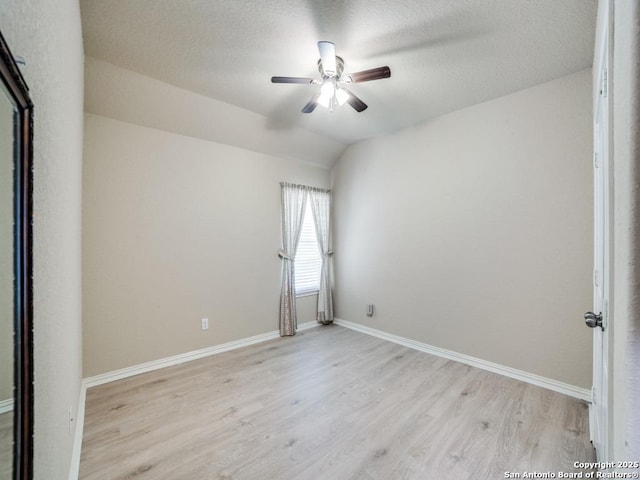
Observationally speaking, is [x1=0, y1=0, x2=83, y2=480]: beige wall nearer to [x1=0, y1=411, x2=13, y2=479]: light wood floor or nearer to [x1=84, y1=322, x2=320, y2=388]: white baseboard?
[x1=0, y1=411, x2=13, y2=479]: light wood floor

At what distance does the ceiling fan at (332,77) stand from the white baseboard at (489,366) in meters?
2.72

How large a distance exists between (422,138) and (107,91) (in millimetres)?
3205

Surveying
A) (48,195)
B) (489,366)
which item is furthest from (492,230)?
(48,195)

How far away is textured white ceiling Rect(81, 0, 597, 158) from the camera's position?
1.69m

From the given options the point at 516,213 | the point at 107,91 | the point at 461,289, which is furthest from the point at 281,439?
the point at 107,91

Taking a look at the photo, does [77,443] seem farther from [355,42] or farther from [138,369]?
[355,42]

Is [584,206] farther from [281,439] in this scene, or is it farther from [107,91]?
[107,91]

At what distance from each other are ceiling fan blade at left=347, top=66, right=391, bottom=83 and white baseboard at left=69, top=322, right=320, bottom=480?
296 cm

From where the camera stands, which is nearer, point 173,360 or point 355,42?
point 355,42

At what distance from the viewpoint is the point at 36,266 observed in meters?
0.79

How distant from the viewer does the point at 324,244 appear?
13.9ft

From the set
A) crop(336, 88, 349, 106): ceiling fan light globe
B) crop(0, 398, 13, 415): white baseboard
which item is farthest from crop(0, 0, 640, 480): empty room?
crop(336, 88, 349, 106): ceiling fan light globe

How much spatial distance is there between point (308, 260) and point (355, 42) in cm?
282

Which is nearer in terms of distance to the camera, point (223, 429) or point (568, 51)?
point (223, 429)
